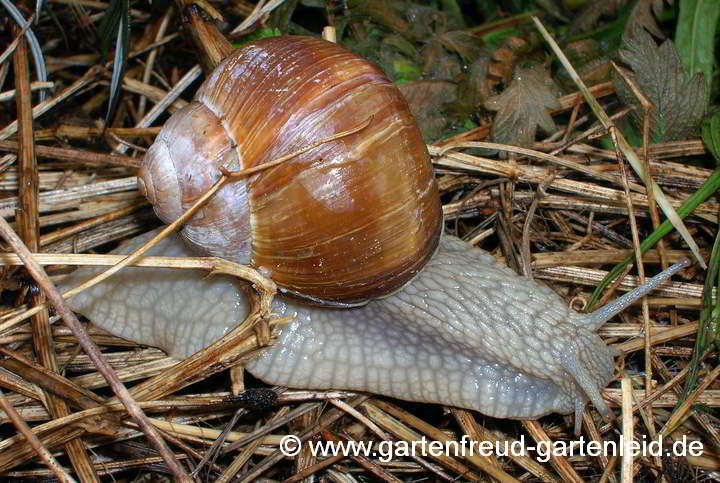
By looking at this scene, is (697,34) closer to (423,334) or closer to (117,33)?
(423,334)

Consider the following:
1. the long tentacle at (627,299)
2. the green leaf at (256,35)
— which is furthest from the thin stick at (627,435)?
the green leaf at (256,35)

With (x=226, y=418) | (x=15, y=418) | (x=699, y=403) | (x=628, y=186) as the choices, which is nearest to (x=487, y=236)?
(x=628, y=186)

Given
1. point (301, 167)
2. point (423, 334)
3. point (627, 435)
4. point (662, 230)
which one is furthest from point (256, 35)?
point (627, 435)

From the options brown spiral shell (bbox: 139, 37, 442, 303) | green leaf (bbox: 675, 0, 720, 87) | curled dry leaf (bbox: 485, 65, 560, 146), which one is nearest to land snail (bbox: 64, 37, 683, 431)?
brown spiral shell (bbox: 139, 37, 442, 303)

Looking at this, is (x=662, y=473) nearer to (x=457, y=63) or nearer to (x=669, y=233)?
(x=669, y=233)

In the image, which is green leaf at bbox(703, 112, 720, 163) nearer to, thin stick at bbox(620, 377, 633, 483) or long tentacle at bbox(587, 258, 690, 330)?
long tentacle at bbox(587, 258, 690, 330)
